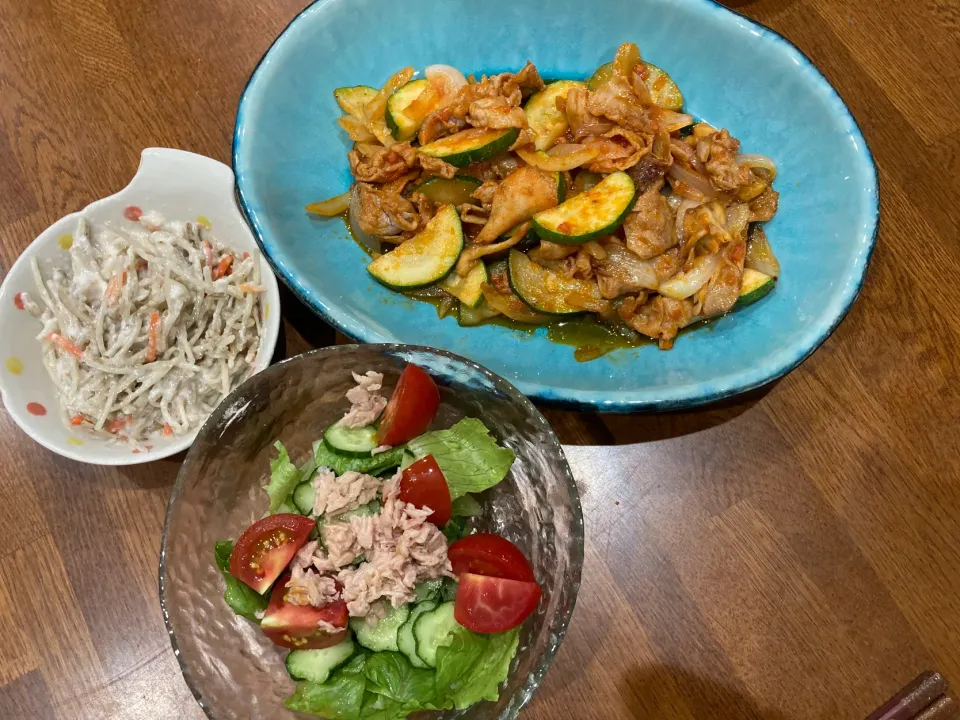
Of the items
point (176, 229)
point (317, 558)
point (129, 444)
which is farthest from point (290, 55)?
point (317, 558)

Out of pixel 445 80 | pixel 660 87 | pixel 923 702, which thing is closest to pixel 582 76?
pixel 660 87

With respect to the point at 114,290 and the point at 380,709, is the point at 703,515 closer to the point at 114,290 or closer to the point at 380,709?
the point at 380,709

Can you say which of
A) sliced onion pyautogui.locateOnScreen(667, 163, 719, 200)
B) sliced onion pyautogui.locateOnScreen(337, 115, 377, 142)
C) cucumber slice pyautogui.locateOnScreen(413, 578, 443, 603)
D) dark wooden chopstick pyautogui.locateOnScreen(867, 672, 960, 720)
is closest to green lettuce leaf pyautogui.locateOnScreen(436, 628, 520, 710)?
cucumber slice pyautogui.locateOnScreen(413, 578, 443, 603)

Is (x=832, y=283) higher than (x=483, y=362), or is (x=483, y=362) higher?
(x=832, y=283)

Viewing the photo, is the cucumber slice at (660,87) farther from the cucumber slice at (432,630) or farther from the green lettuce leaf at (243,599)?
the green lettuce leaf at (243,599)

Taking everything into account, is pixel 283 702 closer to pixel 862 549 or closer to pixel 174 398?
pixel 174 398

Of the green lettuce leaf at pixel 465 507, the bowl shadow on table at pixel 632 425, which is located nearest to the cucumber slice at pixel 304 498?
the green lettuce leaf at pixel 465 507
